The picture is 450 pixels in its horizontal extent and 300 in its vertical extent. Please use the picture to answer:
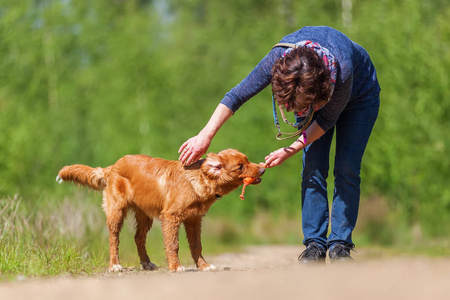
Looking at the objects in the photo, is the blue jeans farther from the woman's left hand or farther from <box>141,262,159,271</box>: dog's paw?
<box>141,262,159,271</box>: dog's paw

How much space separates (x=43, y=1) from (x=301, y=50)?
1661cm

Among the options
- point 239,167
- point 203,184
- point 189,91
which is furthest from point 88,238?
point 189,91

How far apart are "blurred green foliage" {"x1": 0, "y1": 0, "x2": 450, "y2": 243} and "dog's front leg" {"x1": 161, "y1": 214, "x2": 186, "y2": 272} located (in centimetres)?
337

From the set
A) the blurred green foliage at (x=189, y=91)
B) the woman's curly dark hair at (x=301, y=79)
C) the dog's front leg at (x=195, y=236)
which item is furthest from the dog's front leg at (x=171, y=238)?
the blurred green foliage at (x=189, y=91)

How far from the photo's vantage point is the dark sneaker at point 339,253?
5.30m

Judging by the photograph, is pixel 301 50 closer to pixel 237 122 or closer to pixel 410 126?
pixel 410 126

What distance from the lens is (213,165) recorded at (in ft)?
19.5

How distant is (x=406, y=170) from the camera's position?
11938 millimetres

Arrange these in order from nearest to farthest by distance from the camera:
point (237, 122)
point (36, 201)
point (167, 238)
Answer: point (167, 238) < point (36, 201) < point (237, 122)

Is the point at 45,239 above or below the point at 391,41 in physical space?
below

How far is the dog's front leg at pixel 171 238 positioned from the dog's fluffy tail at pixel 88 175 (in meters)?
1.04

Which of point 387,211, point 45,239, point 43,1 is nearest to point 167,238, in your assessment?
point 45,239

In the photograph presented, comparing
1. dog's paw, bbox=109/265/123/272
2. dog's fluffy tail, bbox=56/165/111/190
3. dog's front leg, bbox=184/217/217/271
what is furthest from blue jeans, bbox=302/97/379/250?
dog's fluffy tail, bbox=56/165/111/190

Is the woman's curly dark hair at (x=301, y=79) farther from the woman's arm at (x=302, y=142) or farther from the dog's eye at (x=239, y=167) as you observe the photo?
the dog's eye at (x=239, y=167)
